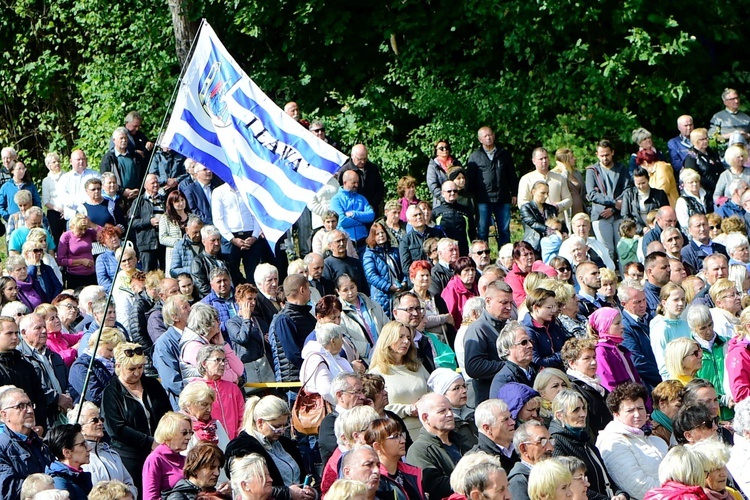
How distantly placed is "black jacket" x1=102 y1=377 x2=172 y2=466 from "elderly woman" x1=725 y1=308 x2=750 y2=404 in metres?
4.40

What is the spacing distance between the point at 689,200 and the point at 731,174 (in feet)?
3.17

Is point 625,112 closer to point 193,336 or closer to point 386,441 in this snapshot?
point 193,336

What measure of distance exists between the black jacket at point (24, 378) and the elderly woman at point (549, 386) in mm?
3647

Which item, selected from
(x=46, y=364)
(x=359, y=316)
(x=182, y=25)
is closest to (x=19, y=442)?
(x=46, y=364)

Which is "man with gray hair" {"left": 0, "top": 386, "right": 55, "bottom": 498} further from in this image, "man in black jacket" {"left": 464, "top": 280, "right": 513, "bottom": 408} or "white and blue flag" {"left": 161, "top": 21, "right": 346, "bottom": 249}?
"man in black jacket" {"left": 464, "top": 280, "right": 513, "bottom": 408}

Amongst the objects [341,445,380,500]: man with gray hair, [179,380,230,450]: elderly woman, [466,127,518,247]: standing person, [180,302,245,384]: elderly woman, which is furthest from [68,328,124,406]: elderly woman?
[466,127,518,247]: standing person

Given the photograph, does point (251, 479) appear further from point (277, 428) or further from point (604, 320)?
point (604, 320)

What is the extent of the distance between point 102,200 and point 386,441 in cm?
809

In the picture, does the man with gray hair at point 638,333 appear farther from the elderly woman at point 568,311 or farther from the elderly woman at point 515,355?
the elderly woman at point 515,355

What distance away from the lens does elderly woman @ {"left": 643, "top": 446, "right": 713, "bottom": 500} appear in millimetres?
7992

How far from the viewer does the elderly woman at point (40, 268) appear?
1400cm

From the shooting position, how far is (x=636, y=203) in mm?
16328

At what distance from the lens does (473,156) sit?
17453 millimetres

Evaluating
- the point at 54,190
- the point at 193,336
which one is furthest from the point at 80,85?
the point at 193,336
